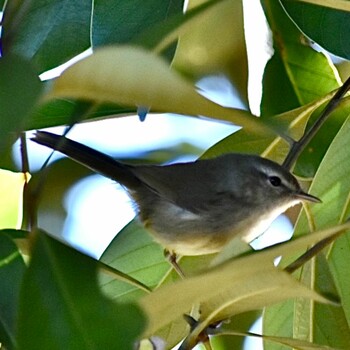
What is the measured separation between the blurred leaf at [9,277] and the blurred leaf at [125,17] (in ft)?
1.35

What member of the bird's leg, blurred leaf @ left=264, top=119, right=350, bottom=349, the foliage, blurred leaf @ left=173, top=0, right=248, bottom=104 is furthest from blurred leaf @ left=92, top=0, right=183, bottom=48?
blurred leaf @ left=173, top=0, right=248, bottom=104

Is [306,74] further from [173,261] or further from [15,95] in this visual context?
[15,95]

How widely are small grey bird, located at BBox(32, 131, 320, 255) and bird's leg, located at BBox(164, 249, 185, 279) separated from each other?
13 centimetres

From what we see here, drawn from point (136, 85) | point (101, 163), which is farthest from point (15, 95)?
point (101, 163)

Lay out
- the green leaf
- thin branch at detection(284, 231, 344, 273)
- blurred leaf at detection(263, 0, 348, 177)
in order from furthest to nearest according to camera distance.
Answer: blurred leaf at detection(263, 0, 348, 177) < thin branch at detection(284, 231, 344, 273) < the green leaf

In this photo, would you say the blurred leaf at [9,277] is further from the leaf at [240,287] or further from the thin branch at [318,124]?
the thin branch at [318,124]

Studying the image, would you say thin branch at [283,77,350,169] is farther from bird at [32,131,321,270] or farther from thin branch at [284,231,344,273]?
bird at [32,131,321,270]

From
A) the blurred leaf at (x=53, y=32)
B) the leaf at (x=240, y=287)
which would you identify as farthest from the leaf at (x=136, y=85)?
the blurred leaf at (x=53, y=32)

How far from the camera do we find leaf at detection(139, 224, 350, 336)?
103cm

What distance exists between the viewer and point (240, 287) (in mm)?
1136

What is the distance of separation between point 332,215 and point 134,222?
433mm

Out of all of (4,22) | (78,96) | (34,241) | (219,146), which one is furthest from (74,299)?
(219,146)

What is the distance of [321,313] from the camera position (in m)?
1.51

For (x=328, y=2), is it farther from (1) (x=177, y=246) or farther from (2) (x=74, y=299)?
(1) (x=177, y=246)
